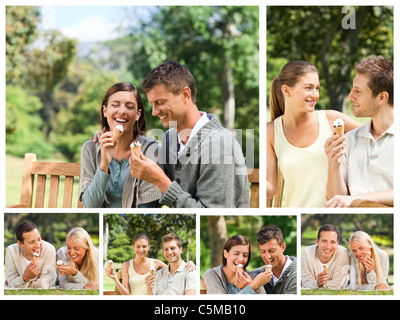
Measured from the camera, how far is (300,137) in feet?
12.7

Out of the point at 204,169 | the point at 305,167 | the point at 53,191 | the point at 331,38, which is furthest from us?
the point at 331,38

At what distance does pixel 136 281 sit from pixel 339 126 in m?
1.84

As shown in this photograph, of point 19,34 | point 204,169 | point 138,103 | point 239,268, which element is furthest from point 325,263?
point 19,34

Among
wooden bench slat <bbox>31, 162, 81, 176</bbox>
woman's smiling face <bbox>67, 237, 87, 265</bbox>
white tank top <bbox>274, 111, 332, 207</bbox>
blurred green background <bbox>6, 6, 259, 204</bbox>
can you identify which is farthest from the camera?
blurred green background <bbox>6, 6, 259, 204</bbox>

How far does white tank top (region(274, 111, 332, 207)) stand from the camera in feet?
12.6

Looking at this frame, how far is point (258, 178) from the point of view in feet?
12.9

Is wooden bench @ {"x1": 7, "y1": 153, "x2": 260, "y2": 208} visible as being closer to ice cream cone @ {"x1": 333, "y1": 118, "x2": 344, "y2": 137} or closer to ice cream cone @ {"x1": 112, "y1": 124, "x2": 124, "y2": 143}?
ice cream cone @ {"x1": 112, "y1": 124, "x2": 124, "y2": 143}

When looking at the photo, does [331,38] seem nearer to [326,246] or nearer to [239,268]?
[326,246]

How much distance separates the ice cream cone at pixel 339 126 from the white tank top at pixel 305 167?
0.21 ft

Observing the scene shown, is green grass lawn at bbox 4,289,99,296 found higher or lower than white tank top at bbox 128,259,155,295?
lower

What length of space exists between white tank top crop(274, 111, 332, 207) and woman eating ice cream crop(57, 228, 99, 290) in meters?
1.49

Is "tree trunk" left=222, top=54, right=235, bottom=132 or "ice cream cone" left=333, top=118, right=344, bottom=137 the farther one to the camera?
"tree trunk" left=222, top=54, right=235, bottom=132

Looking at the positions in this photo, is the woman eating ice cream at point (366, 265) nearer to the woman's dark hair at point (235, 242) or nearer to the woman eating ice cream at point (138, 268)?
the woman's dark hair at point (235, 242)

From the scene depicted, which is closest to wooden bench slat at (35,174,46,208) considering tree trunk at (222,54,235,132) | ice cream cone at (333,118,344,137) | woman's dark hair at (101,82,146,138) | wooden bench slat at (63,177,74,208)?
wooden bench slat at (63,177,74,208)
